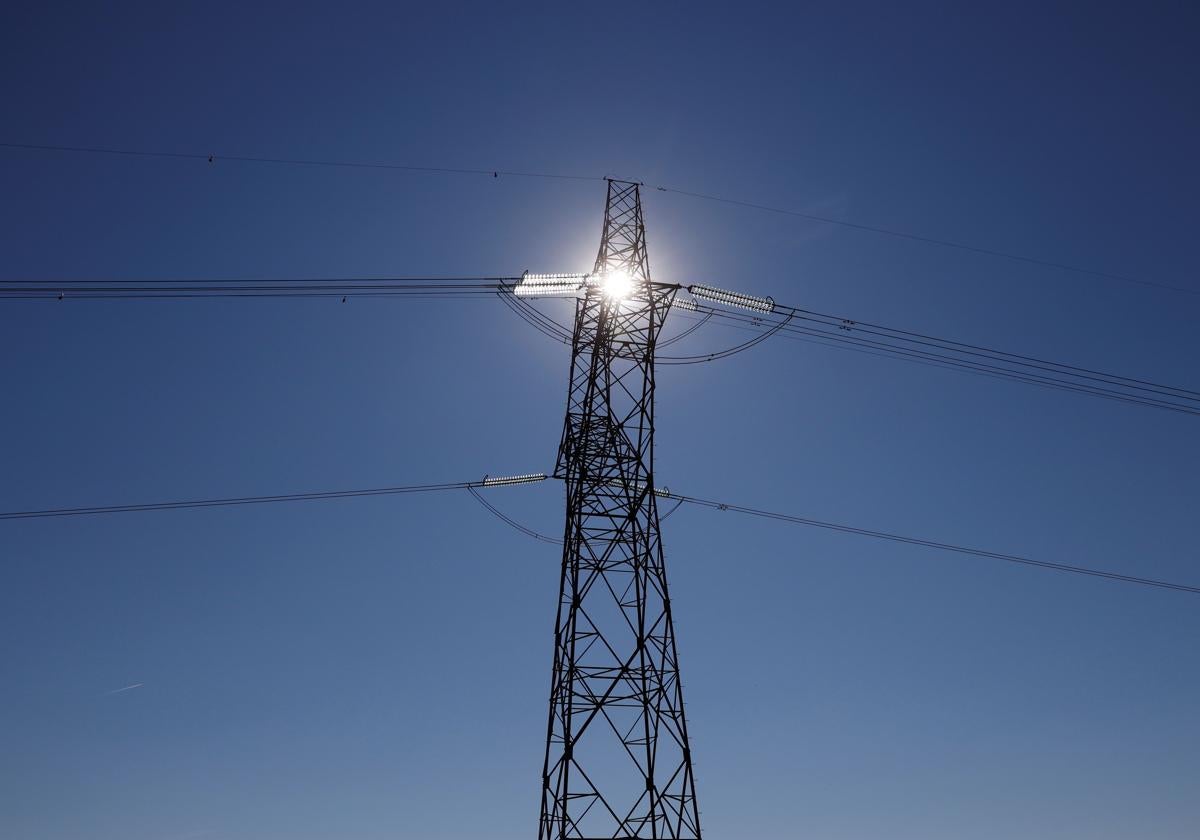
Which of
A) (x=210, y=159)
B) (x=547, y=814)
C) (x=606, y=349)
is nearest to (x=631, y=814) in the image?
(x=547, y=814)

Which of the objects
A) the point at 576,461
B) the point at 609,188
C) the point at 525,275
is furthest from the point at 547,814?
the point at 609,188

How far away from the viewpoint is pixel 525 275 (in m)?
35.3

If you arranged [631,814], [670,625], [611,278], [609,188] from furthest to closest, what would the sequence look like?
1. [609,188]
2. [611,278]
3. [670,625]
4. [631,814]

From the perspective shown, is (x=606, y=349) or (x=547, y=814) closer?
(x=547, y=814)

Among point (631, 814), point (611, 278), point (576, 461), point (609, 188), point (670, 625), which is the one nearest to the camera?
point (631, 814)

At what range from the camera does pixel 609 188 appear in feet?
127

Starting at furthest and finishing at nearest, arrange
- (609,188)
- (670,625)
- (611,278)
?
(609,188) → (611,278) → (670,625)

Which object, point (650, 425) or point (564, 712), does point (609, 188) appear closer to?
point (650, 425)

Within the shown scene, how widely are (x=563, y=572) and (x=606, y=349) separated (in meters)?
9.05

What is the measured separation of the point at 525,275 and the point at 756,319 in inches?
375

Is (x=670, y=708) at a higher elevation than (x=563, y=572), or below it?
below

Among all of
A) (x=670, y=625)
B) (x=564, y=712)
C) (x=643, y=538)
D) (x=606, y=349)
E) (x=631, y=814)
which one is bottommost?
(x=631, y=814)

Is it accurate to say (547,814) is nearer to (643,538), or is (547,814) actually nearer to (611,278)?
(643,538)

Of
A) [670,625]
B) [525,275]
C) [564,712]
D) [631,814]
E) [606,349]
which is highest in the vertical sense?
[525,275]
